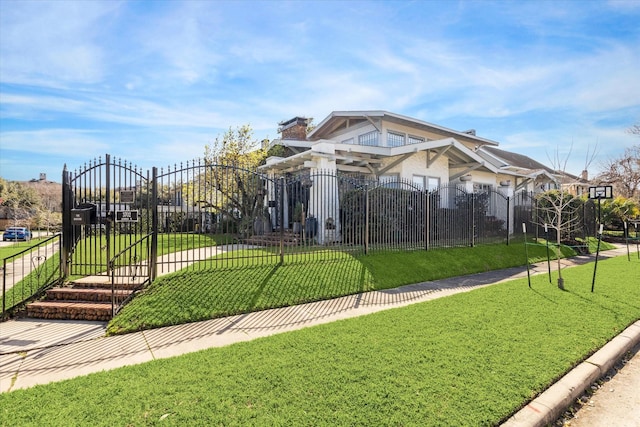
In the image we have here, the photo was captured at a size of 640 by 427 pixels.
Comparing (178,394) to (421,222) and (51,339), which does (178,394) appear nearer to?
(51,339)

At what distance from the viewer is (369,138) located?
57.4ft

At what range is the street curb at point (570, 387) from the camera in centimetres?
305

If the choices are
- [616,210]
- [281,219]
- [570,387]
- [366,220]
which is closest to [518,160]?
[616,210]

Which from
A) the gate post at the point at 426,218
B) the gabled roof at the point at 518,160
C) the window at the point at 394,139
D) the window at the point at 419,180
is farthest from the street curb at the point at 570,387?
the gabled roof at the point at 518,160

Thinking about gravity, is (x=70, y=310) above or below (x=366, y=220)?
below

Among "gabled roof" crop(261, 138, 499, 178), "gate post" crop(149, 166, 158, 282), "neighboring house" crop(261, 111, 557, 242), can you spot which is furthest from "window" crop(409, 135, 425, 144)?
"gate post" crop(149, 166, 158, 282)

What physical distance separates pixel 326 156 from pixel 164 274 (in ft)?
24.7

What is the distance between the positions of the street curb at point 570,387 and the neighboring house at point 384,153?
8106 mm

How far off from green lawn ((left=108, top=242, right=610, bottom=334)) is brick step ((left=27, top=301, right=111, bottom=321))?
449mm

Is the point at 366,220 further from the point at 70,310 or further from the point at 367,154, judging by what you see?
the point at 70,310

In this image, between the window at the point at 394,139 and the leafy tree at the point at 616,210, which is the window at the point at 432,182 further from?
the leafy tree at the point at 616,210

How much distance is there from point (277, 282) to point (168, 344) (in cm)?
309

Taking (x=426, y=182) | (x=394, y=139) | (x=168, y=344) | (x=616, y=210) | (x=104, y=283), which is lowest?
(x=168, y=344)

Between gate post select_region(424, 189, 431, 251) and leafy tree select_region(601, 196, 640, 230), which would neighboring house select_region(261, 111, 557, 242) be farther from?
leafy tree select_region(601, 196, 640, 230)
